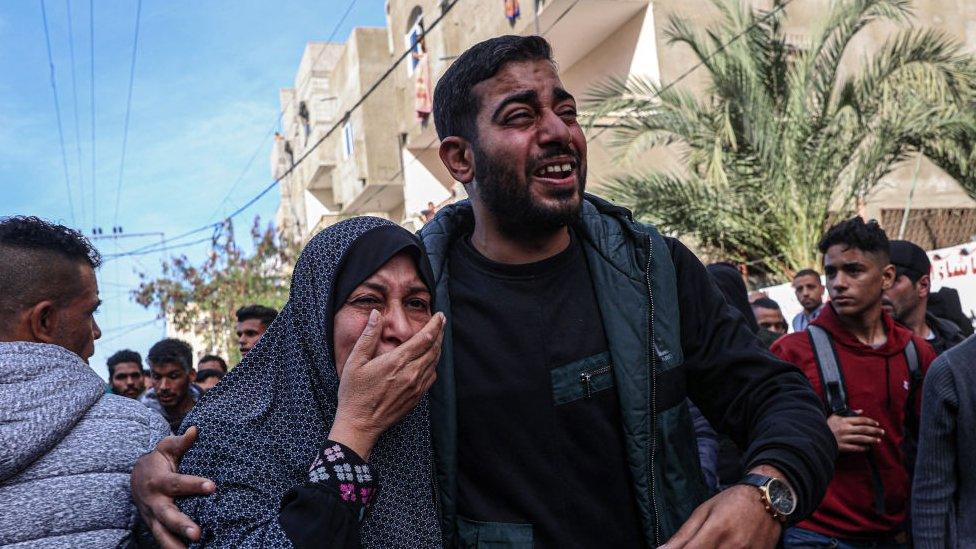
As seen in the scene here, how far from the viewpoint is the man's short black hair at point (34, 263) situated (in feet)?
8.09

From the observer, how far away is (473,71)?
2.43 metres

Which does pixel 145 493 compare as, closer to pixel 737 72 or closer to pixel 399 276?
pixel 399 276

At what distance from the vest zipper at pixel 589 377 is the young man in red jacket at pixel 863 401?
1956 millimetres

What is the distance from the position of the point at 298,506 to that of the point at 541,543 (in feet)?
2.02

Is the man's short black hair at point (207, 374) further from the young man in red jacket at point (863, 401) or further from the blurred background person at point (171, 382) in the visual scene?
the young man in red jacket at point (863, 401)

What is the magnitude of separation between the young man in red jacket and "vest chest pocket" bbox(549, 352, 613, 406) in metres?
1.95

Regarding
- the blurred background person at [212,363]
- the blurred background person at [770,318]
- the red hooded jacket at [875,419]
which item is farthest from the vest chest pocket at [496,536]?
the blurred background person at [212,363]

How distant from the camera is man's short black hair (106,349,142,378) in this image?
786 cm

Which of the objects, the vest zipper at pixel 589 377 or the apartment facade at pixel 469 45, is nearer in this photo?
the vest zipper at pixel 589 377

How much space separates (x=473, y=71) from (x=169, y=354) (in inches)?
197

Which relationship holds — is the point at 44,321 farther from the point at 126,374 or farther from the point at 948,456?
the point at 126,374

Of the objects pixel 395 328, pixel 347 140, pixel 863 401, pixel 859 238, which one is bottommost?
pixel 863 401

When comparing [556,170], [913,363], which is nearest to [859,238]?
[913,363]

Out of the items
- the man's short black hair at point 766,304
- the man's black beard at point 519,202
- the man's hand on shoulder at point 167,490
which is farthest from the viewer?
the man's short black hair at point 766,304
